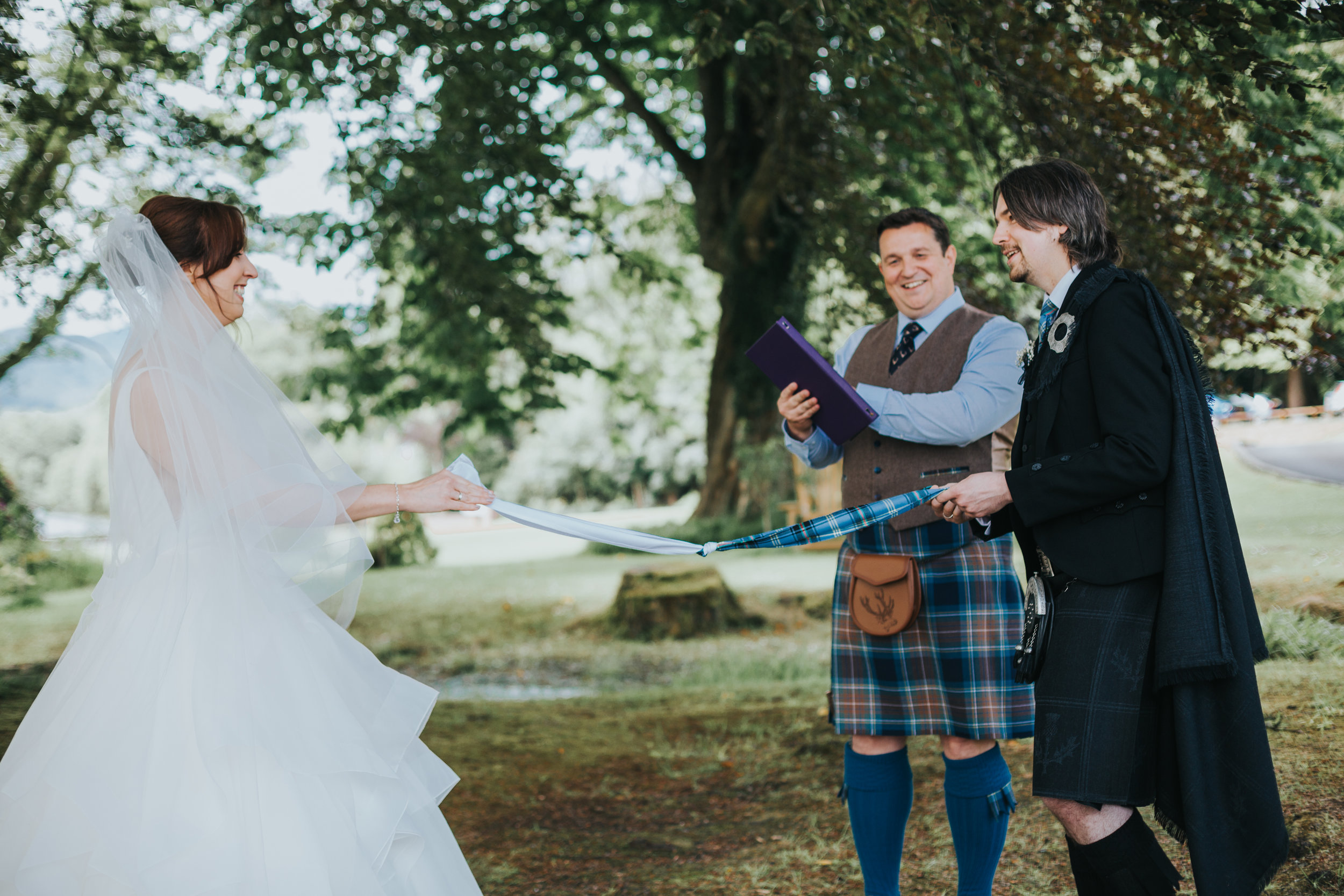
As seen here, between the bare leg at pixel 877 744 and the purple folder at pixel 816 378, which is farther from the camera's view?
the bare leg at pixel 877 744

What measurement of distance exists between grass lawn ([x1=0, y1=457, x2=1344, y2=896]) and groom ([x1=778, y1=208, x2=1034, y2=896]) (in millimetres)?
642

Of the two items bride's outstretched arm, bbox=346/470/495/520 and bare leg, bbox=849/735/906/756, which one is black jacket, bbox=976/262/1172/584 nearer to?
bare leg, bbox=849/735/906/756

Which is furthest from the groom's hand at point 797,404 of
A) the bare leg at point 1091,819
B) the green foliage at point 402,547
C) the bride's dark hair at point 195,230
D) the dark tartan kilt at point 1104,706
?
the green foliage at point 402,547

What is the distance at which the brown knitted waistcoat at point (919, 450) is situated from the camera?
3.18 m

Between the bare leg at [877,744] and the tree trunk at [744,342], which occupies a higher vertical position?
the tree trunk at [744,342]

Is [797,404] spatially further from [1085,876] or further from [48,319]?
[48,319]

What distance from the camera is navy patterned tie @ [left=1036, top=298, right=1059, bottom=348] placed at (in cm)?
247

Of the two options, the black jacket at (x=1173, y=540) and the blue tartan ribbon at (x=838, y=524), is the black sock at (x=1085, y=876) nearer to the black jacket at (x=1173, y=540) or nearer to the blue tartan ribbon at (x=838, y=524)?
the black jacket at (x=1173, y=540)

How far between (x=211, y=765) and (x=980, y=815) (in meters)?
2.20

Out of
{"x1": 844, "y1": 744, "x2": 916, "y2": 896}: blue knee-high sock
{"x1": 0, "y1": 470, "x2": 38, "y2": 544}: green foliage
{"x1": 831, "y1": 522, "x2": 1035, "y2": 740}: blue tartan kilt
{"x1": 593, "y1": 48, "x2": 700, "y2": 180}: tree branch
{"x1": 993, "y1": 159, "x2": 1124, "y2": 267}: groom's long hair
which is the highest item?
{"x1": 593, "y1": 48, "x2": 700, "y2": 180}: tree branch

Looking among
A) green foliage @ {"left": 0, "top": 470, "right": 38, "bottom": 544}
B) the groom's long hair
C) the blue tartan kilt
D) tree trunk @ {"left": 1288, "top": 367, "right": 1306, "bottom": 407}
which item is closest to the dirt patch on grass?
the blue tartan kilt

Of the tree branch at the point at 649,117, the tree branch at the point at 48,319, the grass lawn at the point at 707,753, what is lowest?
the grass lawn at the point at 707,753

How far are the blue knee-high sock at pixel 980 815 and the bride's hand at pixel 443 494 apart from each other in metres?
1.69

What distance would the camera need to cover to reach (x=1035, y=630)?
7.92ft
